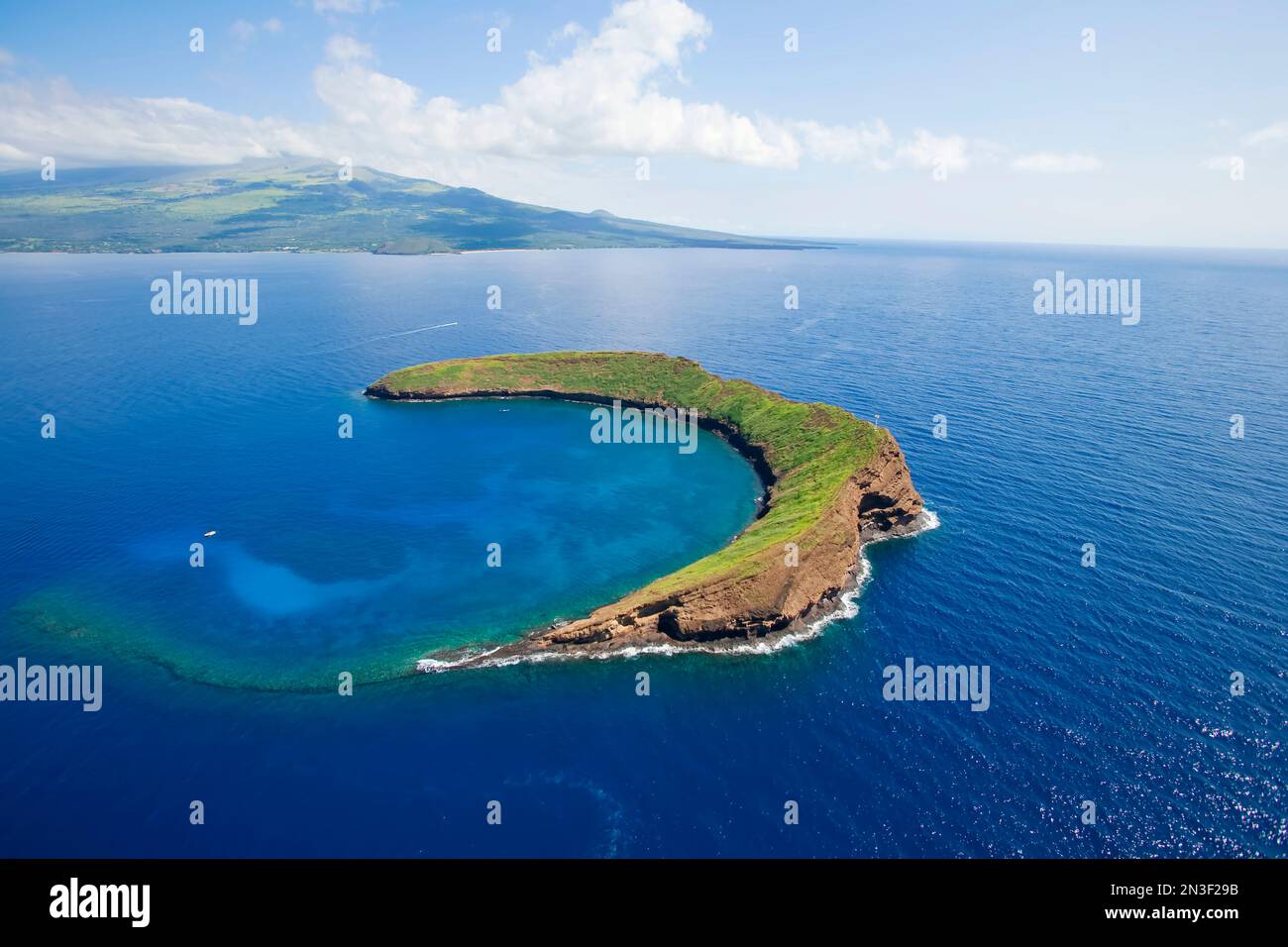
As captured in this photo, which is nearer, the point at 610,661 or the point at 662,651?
the point at 610,661

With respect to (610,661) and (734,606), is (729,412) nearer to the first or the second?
(734,606)

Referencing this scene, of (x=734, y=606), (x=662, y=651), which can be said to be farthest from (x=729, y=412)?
(x=662, y=651)

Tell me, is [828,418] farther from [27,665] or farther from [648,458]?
[27,665]

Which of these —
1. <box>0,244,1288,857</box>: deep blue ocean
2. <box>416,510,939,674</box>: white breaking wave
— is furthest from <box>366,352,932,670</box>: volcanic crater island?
<box>0,244,1288,857</box>: deep blue ocean

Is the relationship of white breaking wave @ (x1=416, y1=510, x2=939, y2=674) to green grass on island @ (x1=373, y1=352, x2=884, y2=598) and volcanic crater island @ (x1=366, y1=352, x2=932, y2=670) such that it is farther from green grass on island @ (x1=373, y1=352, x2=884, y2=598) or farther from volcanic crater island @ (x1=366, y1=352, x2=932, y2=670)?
green grass on island @ (x1=373, y1=352, x2=884, y2=598)

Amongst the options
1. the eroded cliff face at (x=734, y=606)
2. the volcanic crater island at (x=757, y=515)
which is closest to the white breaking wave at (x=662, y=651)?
the volcanic crater island at (x=757, y=515)
